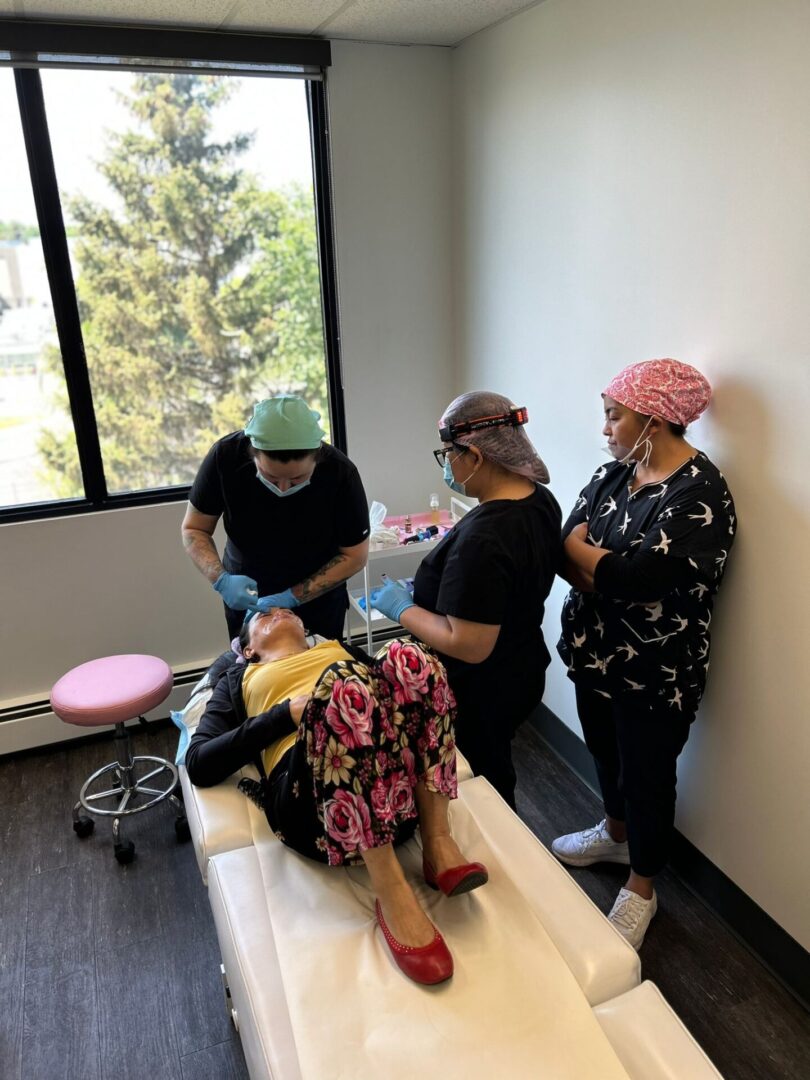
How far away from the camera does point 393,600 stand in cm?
192

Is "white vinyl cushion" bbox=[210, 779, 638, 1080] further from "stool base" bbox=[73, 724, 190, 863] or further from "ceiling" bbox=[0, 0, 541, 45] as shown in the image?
"ceiling" bbox=[0, 0, 541, 45]

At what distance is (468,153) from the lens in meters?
2.92

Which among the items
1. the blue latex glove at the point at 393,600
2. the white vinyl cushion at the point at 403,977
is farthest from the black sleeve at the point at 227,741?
the blue latex glove at the point at 393,600

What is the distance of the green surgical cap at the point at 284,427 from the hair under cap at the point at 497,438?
50 cm

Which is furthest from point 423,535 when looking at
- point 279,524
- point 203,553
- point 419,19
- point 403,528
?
point 419,19

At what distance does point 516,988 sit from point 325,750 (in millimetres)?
529

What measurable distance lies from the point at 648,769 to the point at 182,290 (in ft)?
7.56

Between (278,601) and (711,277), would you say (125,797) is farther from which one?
(711,277)

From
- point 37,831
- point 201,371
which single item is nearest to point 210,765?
point 37,831

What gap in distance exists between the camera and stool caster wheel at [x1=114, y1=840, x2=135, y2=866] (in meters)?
2.39

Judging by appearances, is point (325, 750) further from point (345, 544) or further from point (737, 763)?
point (737, 763)

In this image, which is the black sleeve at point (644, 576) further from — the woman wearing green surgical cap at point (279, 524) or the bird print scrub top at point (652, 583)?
the woman wearing green surgical cap at point (279, 524)

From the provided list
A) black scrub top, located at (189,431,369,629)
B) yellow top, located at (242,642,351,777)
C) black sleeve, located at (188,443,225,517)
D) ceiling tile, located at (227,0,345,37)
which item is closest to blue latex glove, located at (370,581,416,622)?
yellow top, located at (242,642,351,777)

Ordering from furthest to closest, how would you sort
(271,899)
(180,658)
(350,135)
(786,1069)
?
(180,658) → (350,135) → (786,1069) → (271,899)
